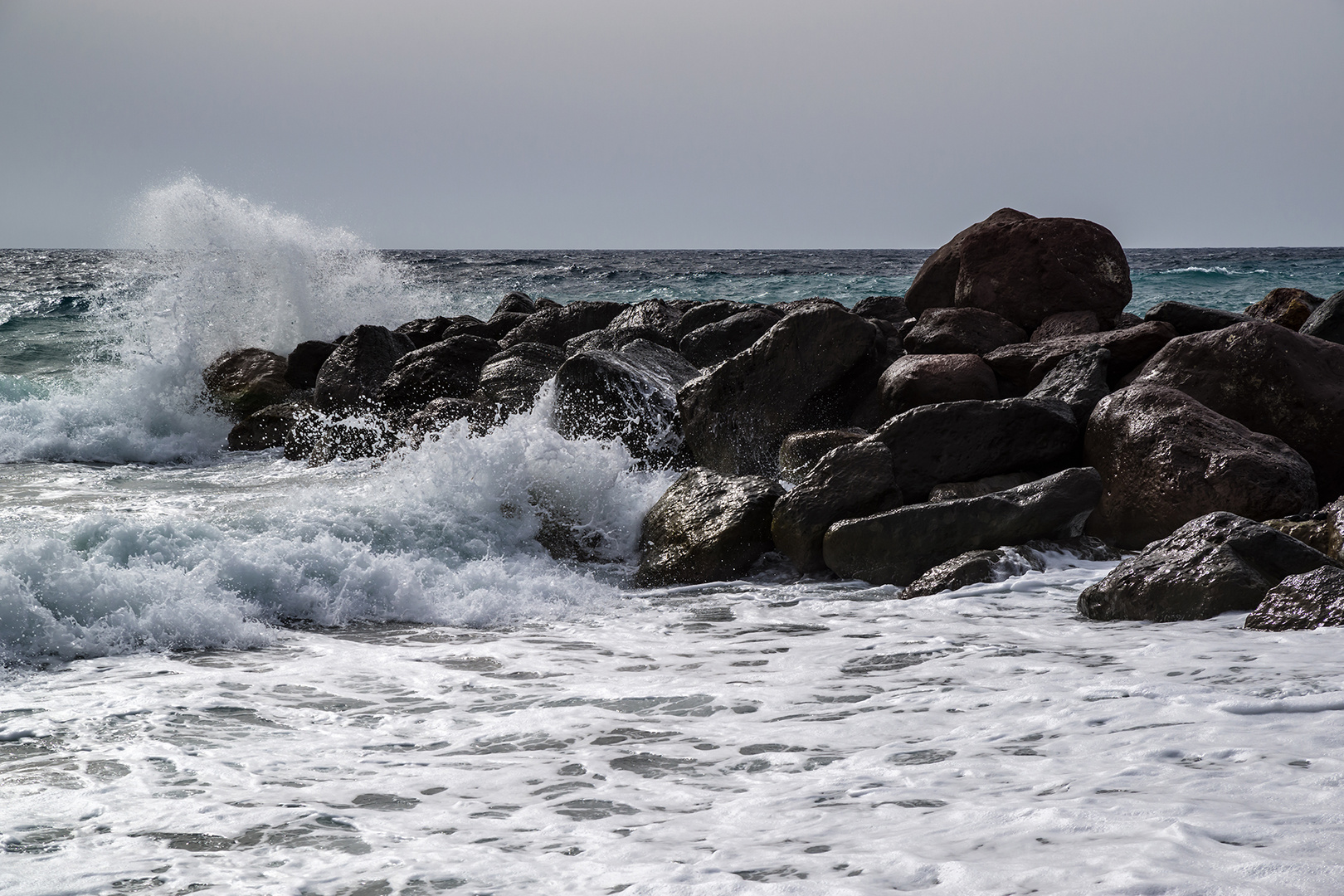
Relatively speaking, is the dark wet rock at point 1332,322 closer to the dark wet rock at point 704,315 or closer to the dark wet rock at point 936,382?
the dark wet rock at point 936,382

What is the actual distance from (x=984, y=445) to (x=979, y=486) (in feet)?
1.04

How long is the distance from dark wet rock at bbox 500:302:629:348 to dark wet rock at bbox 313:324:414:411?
5.02 feet

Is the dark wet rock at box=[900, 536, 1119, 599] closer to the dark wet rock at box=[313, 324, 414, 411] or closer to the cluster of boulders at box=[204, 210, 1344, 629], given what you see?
the cluster of boulders at box=[204, 210, 1344, 629]

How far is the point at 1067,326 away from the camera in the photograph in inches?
340

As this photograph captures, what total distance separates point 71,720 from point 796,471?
446 cm

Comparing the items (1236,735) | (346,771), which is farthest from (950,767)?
(346,771)

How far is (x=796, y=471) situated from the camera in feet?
22.4

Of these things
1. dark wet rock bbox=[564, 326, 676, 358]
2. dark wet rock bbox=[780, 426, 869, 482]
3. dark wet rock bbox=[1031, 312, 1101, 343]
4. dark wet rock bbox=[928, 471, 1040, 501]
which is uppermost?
dark wet rock bbox=[1031, 312, 1101, 343]

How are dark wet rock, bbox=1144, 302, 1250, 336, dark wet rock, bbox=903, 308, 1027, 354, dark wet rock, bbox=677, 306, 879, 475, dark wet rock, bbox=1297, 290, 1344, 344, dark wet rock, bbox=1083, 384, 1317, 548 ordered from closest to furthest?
dark wet rock, bbox=1083, 384, 1317, 548 < dark wet rock, bbox=677, 306, 879, 475 < dark wet rock, bbox=1144, 302, 1250, 336 < dark wet rock, bbox=1297, 290, 1344, 344 < dark wet rock, bbox=903, 308, 1027, 354

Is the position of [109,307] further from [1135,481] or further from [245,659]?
[1135,481]

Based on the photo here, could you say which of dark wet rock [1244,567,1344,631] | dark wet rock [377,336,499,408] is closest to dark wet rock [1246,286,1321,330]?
dark wet rock [1244,567,1344,631]

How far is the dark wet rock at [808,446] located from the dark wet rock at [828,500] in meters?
0.72

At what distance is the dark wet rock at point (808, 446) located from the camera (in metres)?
6.88

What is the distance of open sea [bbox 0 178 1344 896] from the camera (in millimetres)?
2416
